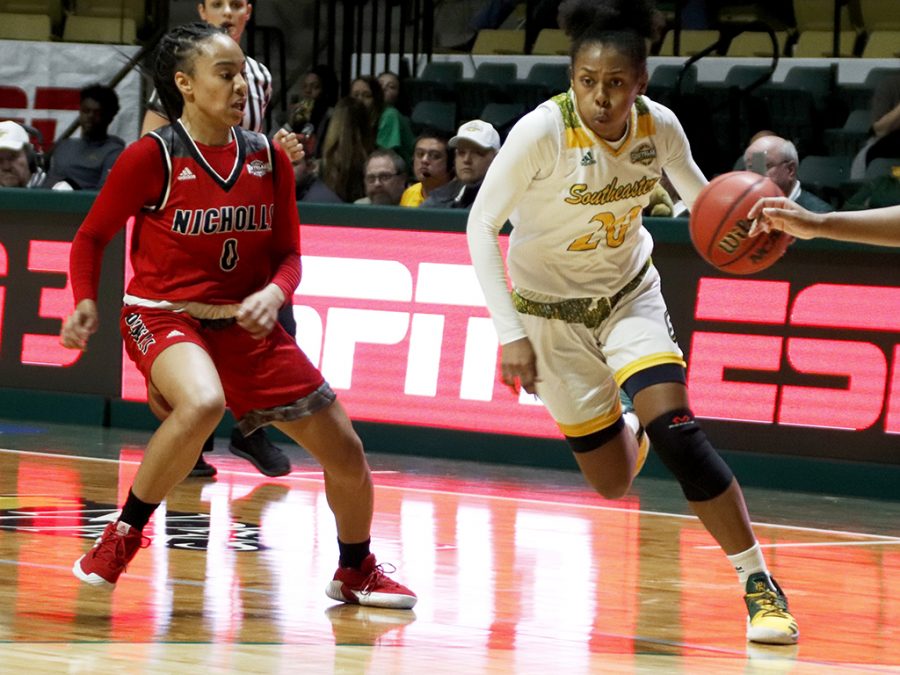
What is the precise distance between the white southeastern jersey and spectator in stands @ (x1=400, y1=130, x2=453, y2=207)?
533cm

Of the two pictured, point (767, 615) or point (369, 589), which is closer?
point (767, 615)

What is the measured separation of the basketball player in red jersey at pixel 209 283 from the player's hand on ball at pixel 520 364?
55 cm

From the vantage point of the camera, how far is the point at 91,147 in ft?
42.5

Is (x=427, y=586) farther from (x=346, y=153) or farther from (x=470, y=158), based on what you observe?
(x=346, y=153)

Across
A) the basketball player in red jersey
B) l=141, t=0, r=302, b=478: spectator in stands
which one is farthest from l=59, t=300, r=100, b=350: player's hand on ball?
l=141, t=0, r=302, b=478: spectator in stands

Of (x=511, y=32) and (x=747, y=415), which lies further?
(x=511, y=32)

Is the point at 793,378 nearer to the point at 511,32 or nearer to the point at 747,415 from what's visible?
the point at 747,415

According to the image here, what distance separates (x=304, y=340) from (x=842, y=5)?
7.04 meters

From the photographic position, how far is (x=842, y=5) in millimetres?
14836

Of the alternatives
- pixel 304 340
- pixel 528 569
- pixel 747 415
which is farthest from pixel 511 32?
pixel 528 569

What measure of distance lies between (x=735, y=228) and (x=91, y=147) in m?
8.71

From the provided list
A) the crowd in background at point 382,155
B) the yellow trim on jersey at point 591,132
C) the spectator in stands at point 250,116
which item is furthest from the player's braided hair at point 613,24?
the crowd in background at point 382,155

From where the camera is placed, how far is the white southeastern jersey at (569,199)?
5277 millimetres

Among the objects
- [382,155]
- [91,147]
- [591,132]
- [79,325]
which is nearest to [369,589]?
[79,325]
